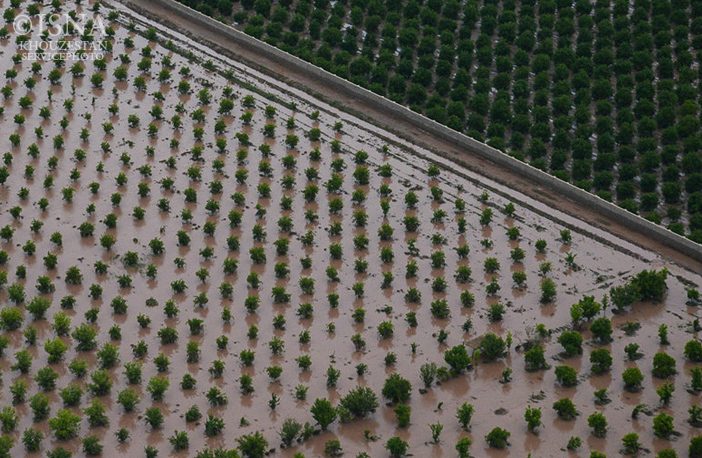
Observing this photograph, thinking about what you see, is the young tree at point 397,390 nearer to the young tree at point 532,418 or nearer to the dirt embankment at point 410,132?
the young tree at point 532,418

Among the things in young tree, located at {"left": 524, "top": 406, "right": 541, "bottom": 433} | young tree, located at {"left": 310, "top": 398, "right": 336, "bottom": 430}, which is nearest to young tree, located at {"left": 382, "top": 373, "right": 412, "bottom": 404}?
young tree, located at {"left": 310, "top": 398, "right": 336, "bottom": 430}

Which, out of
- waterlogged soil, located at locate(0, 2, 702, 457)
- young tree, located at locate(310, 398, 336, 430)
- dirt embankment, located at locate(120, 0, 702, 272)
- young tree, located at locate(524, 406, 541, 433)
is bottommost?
young tree, located at locate(310, 398, 336, 430)

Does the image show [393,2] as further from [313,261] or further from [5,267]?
[5,267]

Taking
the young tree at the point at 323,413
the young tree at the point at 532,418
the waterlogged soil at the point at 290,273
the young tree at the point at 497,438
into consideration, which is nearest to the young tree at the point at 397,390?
the waterlogged soil at the point at 290,273

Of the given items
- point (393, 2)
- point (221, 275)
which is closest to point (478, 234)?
point (221, 275)

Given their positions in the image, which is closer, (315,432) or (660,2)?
(315,432)

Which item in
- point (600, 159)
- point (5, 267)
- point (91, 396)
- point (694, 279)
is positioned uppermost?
point (600, 159)

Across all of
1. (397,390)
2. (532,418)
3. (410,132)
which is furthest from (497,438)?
(410,132)

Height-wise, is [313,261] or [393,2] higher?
[393,2]

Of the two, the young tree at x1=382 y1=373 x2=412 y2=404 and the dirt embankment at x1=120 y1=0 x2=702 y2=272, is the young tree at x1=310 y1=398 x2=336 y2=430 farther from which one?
the dirt embankment at x1=120 y1=0 x2=702 y2=272
